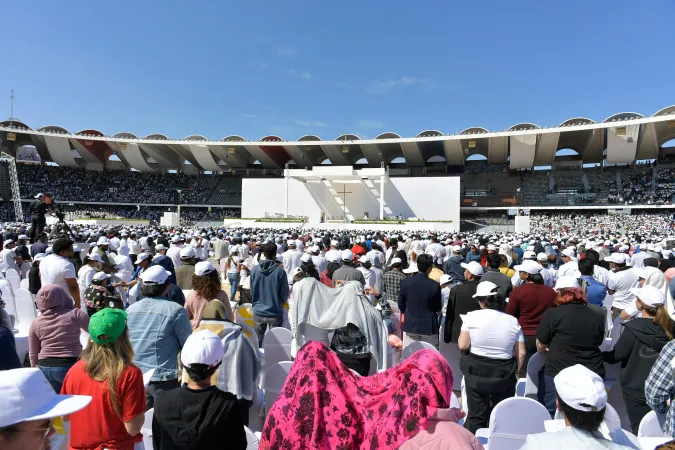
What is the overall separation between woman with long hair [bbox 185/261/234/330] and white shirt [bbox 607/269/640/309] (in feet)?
18.6

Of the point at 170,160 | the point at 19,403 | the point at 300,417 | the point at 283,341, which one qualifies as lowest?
the point at 283,341

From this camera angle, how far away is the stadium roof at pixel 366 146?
36.2m

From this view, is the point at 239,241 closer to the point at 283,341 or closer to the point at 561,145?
the point at 283,341

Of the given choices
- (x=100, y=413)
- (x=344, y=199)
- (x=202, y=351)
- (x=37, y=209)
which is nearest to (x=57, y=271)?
(x=100, y=413)

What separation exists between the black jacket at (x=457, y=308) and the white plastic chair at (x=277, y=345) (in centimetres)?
174

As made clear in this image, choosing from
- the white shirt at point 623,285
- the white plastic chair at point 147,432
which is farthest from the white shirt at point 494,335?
the white shirt at point 623,285

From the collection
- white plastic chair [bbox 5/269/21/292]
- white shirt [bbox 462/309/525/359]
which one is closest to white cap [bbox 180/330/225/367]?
white shirt [bbox 462/309/525/359]

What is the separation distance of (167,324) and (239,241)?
11.1 m

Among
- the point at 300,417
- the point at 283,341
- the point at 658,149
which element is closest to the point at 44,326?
the point at 283,341

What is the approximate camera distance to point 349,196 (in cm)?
4109

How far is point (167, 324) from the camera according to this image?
313cm

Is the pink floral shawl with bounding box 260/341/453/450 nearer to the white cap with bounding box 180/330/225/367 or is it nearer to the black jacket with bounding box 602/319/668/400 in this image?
the white cap with bounding box 180/330/225/367

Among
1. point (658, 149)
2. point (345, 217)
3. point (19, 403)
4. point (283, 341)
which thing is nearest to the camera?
point (19, 403)

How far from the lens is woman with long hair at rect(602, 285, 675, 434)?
315 cm
